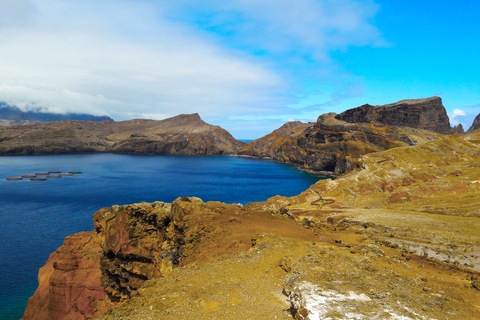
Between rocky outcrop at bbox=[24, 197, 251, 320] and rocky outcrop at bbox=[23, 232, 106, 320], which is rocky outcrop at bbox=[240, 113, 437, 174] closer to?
rocky outcrop at bbox=[24, 197, 251, 320]

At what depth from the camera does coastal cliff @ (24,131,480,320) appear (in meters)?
12.4

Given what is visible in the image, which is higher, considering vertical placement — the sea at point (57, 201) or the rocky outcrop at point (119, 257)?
the rocky outcrop at point (119, 257)

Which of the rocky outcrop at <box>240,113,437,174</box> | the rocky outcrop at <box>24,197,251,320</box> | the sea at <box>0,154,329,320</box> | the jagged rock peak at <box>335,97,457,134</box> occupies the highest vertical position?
the jagged rock peak at <box>335,97,457,134</box>

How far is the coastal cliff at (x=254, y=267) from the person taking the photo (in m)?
12.4

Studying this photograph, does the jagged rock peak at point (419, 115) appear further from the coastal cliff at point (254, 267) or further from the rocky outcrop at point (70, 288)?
the rocky outcrop at point (70, 288)

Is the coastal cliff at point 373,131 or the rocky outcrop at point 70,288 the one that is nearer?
the rocky outcrop at point 70,288

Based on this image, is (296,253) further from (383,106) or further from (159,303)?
(383,106)

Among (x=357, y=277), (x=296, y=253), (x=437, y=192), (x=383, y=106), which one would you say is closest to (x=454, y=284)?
(x=357, y=277)

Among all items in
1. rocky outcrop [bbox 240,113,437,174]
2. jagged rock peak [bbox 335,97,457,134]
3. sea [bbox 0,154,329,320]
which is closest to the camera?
sea [bbox 0,154,329,320]

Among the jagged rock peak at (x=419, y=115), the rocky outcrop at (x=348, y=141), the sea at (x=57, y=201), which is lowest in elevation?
the sea at (x=57, y=201)

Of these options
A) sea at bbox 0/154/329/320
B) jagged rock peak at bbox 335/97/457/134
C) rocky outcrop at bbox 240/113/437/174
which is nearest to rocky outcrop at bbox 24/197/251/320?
sea at bbox 0/154/329/320

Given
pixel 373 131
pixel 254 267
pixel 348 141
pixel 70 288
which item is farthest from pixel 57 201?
pixel 373 131

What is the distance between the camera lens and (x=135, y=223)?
23516 mm

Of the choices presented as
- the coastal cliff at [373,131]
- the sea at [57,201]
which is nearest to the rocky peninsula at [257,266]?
the sea at [57,201]
